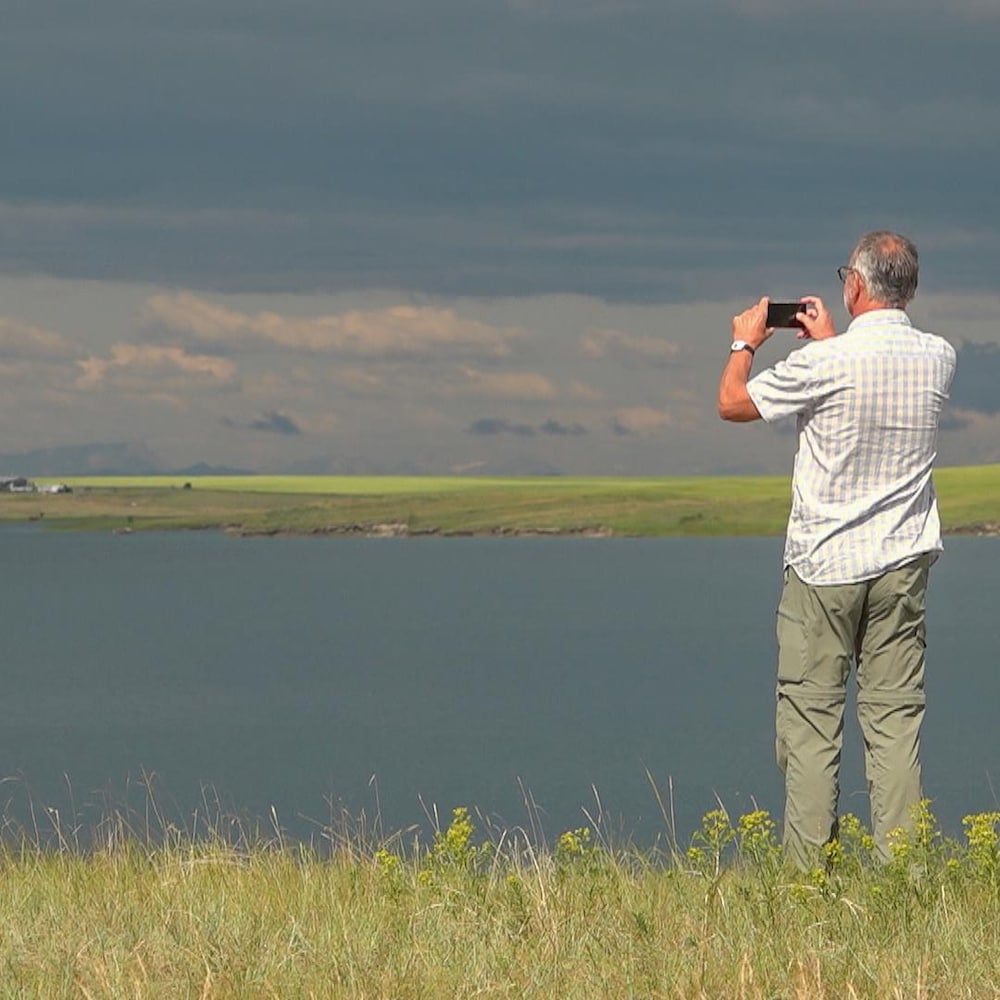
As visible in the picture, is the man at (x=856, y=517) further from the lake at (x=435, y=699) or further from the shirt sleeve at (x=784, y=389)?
the lake at (x=435, y=699)

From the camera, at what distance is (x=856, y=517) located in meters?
7.52

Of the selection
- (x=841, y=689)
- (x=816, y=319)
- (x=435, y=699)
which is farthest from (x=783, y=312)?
(x=435, y=699)

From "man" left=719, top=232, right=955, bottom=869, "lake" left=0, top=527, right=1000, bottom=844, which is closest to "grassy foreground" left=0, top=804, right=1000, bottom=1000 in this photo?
"man" left=719, top=232, right=955, bottom=869

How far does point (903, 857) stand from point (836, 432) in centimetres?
182

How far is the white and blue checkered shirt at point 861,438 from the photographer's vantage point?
7.54 meters

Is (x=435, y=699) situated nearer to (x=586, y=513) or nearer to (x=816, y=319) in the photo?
(x=816, y=319)

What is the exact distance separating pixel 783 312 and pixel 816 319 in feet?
0.52

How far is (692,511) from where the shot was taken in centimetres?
15538

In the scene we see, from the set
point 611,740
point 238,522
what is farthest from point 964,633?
point 238,522

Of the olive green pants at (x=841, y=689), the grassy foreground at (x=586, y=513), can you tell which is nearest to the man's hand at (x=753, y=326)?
the olive green pants at (x=841, y=689)

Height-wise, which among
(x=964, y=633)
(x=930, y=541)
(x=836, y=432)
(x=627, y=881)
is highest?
(x=836, y=432)

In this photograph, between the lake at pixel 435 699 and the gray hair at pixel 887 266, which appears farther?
the lake at pixel 435 699

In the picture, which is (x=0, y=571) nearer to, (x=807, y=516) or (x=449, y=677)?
(x=449, y=677)

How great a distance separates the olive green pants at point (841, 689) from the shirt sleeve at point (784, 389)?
2.32 feet
